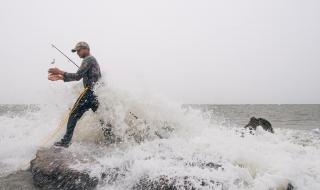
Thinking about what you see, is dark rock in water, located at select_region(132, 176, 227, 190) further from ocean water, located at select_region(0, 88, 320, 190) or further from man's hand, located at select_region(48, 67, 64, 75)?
man's hand, located at select_region(48, 67, 64, 75)

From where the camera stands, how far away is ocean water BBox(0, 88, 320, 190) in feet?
16.9

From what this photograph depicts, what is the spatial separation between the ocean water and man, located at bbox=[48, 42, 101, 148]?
296mm

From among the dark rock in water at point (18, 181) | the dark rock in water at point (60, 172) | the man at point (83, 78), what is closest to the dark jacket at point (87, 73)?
the man at point (83, 78)

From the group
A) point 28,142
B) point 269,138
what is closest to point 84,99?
point 28,142

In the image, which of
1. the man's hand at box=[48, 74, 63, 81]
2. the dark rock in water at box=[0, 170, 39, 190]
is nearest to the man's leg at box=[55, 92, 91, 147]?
the man's hand at box=[48, 74, 63, 81]

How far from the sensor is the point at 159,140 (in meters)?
7.88

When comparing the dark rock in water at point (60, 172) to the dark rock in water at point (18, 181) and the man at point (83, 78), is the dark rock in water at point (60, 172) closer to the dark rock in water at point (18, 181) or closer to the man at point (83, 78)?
the dark rock in water at point (18, 181)

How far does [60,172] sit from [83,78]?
8.11 ft

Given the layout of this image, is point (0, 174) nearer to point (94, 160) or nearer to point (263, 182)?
point (94, 160)

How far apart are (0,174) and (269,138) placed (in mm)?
6920

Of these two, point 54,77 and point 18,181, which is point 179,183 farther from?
point 54,77

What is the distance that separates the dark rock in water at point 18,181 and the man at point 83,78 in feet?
3.92

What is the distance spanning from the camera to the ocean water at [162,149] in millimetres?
5145

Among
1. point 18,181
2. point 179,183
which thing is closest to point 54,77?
point 18,181
